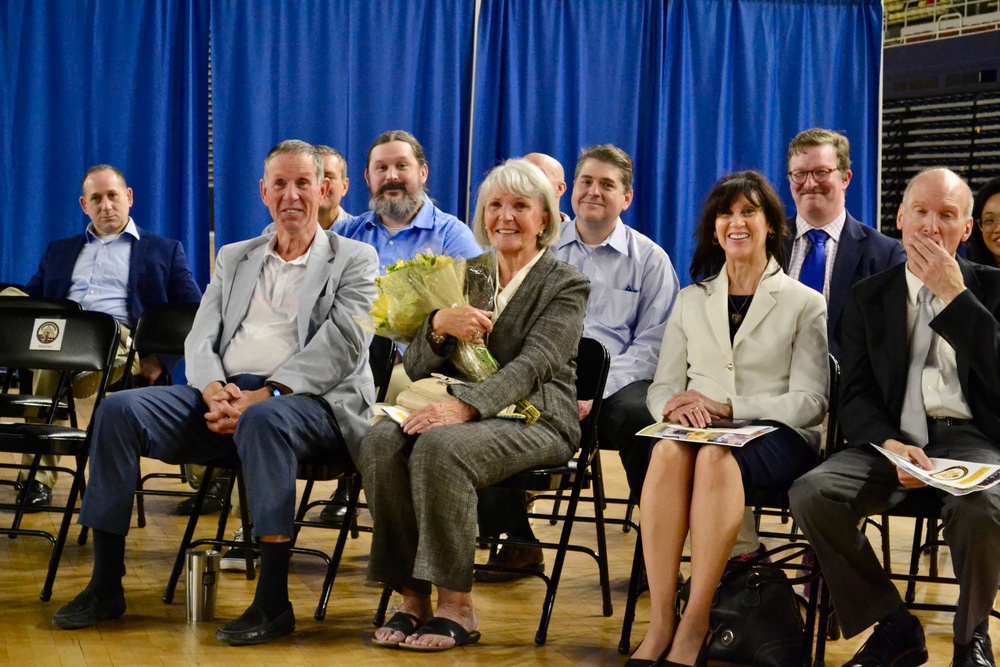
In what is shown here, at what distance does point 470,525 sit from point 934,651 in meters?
1.48

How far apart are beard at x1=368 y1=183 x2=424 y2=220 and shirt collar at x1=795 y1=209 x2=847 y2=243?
1738 millimetres

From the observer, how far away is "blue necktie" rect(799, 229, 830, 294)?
4.50m

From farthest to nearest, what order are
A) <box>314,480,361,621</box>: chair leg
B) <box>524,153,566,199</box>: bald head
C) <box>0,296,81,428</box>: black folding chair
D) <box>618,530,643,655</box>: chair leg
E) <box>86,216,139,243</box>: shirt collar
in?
<box>86,216,139,243</box>: shirt collar, <box>524,153,566,199</box>: bald head, <box>0,296,81,428</box>: black folding chair, <box>314,480,361,621</box>: chair leg, <box>618,530,643,655</box>: chair leg

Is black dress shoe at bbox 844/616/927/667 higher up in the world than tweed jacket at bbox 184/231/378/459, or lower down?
lower down

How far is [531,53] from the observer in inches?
251

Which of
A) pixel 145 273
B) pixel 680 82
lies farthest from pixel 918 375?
pixel 145 273

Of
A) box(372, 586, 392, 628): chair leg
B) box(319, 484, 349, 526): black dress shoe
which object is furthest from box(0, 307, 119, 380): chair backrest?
box(372, 586, 392, 628): chair leg

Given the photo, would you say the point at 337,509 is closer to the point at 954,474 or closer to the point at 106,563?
the point at 106,563

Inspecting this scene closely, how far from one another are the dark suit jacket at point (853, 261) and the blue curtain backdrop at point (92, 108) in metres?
3.51

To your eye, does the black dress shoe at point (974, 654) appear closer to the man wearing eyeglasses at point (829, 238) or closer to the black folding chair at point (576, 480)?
the black folding chair at point (576, 480)

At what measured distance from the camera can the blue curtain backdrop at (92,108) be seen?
6.27 m

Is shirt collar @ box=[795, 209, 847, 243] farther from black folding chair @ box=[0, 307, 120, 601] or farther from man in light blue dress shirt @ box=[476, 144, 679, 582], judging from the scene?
black folding chair @ box=[0, 307, 120, 601]

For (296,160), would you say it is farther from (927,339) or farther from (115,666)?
(927,339)

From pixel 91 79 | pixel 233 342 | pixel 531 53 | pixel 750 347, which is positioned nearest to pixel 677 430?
pixel 750 347
